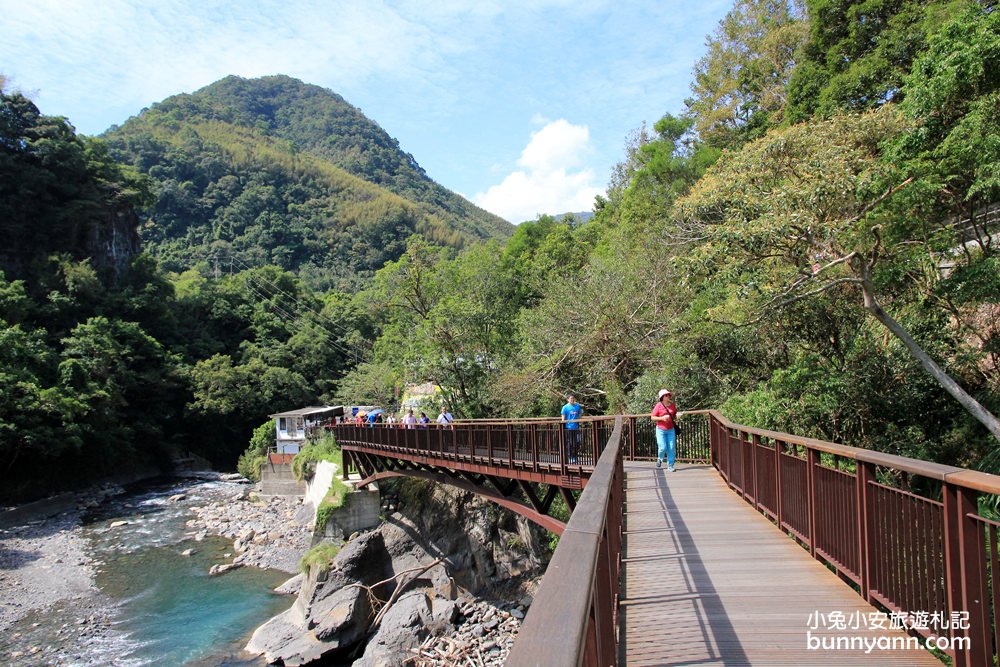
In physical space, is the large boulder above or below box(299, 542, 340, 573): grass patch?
below

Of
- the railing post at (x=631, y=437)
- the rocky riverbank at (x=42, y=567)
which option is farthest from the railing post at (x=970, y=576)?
the rocky riverbank at (x=42, y=567)

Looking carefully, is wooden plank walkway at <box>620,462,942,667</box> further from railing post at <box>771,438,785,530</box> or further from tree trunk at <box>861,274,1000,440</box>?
tree trunk at <box>861,274,1000,440</box>

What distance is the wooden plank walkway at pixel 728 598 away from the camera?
321 cm

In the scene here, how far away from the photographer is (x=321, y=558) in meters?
19.5

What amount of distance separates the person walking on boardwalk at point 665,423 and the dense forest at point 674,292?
2552 millimetres

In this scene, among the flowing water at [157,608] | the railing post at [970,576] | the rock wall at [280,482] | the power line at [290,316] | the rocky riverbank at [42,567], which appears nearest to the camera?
the railing post at [970,576]

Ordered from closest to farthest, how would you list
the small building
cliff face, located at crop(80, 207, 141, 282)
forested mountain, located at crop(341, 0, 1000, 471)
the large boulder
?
forested mountain, located at crop(341, 0, 1000, 471) → the large boulder → the small building → cliff face, located at crop(80, 207, 141, 282)

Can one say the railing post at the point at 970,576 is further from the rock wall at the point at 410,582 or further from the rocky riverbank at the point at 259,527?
the rocky riverbank at the point at 259,527

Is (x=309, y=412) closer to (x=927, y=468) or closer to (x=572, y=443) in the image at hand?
(x=572, y=443)

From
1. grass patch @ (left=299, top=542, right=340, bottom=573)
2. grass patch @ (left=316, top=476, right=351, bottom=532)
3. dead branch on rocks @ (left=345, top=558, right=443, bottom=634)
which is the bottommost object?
dead branch on rocks @ (left=345, top=558, right=443, bottom=634)

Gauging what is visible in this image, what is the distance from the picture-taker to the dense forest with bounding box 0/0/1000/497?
35.1 ft

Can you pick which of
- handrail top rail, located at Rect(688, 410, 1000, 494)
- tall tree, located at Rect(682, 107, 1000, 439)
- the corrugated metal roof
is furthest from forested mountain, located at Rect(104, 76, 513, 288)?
handrail top rail, located at Rect(688, 410, 1000, 494)

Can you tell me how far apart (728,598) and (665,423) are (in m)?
6.16

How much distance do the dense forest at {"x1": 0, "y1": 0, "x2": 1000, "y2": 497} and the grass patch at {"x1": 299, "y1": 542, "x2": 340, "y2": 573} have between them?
302 inches
